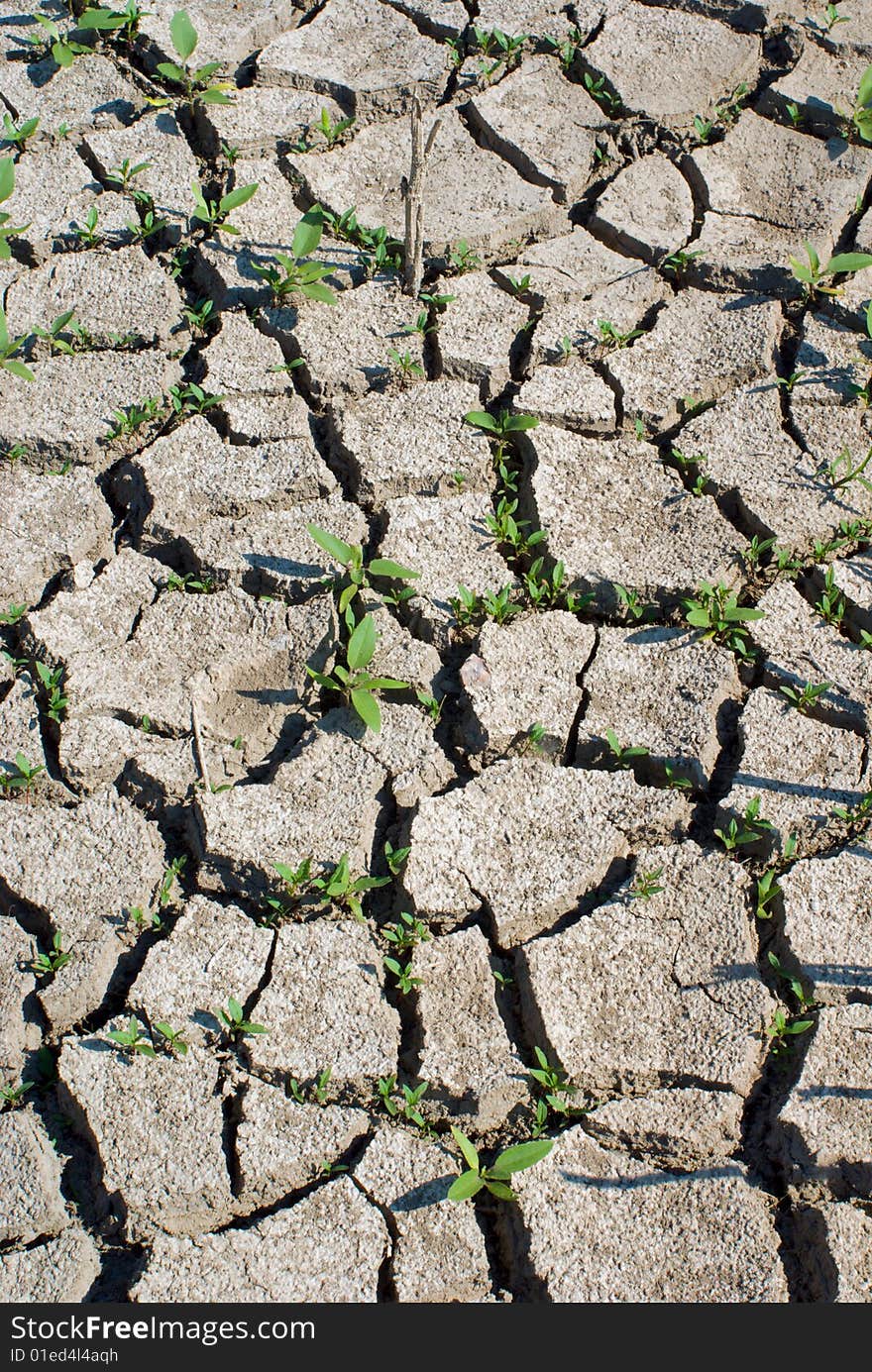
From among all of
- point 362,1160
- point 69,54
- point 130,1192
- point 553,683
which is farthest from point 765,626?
point 69,54

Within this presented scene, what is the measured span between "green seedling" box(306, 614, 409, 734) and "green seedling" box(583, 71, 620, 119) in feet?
6.57

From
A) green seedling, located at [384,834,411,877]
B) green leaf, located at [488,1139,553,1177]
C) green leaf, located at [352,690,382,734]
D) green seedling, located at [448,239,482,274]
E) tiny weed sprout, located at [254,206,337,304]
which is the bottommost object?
green leaf, located at [488,1139,553,1177]

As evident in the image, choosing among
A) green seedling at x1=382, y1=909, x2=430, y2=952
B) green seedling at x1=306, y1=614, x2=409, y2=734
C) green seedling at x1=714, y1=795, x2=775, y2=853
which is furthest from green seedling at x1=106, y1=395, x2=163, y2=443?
green seedling at x1=714, y1=795, x2=775, y2=853

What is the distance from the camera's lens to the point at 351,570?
259 cm

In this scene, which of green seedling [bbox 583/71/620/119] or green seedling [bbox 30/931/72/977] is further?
green seedling [bbox 583/71/620/119]

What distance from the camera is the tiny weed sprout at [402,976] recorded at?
2113 mm

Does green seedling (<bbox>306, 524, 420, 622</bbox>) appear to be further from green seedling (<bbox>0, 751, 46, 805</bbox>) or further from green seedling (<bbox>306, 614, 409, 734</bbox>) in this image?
green seedling (<bbox>0, 751, 46, 805</bbox>)

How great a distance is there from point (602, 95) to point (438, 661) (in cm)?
206

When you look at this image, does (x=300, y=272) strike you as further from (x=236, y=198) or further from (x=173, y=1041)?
(x=173, y=1041)

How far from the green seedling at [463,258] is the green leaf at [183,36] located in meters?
1.07

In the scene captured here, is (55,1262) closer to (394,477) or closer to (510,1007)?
(510,1007)

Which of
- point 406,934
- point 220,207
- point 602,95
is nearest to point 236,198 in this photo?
point 220,207

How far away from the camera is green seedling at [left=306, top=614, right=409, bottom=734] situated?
2393 mm

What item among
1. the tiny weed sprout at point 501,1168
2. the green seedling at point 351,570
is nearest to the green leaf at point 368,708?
the green seedling at point 351,570
